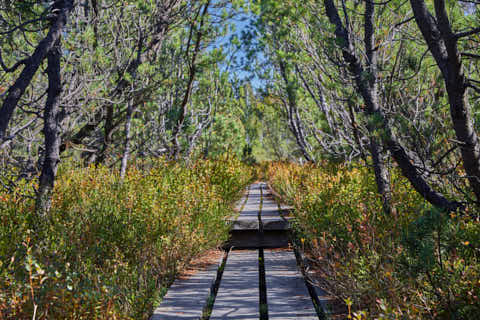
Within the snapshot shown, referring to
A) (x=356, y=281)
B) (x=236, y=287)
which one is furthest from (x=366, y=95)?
(x=236, y=287)

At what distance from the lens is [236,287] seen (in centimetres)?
465

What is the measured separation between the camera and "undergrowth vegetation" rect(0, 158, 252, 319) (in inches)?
113

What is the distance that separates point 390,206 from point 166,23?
15.7 ft

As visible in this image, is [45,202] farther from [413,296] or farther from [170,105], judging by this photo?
[170,105]

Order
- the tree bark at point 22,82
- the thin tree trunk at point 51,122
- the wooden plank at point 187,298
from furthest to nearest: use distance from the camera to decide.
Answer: the thin tree trunk at point 51,122
the wooden plank at point 187,298
the tree bark at point 22,82

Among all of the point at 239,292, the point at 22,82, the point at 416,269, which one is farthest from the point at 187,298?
the point at 22,82

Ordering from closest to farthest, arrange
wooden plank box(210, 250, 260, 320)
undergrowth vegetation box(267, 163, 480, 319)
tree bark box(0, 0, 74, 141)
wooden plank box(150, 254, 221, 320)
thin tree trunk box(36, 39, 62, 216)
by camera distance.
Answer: undergrowth vegetation box(267, 163, 480, 319)
tree bark box(0, 0, 74, 141)
wooden plank box(150, 254, 221, 320)
wooden plank box(210, 250, 260, 320)
thin tree trunk box(36, 39, 62, 216)

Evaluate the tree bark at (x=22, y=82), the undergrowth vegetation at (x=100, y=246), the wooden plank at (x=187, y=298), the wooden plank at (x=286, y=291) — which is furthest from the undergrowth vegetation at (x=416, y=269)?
the tree bark at (x=22, y=82)

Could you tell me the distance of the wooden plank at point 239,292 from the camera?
3812 millimetres

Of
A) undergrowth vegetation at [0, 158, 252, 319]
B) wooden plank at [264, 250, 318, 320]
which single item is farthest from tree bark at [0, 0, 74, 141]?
wooden plank at [264, 250, 318, 320]

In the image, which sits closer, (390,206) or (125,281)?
(125,281)

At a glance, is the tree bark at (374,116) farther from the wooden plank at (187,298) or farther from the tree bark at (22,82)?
the tree bark at (22,82)

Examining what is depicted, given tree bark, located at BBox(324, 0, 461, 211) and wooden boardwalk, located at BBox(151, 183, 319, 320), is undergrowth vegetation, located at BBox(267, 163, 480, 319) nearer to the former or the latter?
tree bark, located at BBox(324, 0, 461, 211)

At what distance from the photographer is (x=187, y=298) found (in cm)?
420
